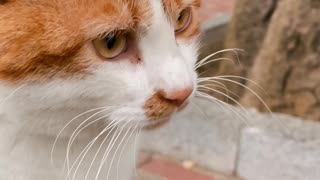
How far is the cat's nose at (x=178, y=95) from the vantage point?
38.1 inches

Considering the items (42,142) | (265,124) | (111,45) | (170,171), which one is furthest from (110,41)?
(170,171)

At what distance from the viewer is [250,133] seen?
1920mm

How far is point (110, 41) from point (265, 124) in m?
1.08

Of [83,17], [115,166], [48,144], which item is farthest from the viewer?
[115,166]

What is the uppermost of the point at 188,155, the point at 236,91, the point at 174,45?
the point at 174,45

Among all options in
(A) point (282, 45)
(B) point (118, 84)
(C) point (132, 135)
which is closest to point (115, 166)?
(C) point (132, 135)

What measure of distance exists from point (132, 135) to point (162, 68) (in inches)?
8.6

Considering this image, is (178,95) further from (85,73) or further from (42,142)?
(42,142)

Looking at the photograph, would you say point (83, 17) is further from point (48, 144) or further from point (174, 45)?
point (48, 144)

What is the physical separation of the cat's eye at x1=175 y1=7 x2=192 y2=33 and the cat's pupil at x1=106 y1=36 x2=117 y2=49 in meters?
0.16

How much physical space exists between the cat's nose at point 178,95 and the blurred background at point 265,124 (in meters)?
0.86

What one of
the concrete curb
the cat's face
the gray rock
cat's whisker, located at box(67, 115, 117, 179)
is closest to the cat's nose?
the cat's face

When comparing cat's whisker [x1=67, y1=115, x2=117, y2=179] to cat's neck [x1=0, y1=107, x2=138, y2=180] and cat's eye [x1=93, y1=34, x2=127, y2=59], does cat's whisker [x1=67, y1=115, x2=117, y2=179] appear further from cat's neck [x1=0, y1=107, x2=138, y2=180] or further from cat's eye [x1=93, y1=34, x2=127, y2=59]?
cat's eye [x1=93, y1=34, x2=127, y2=59]

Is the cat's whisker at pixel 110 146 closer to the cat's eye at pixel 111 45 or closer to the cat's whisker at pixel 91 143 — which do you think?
the cat's whisker at pixel 91 143
